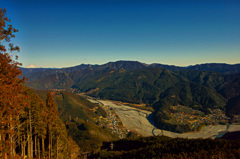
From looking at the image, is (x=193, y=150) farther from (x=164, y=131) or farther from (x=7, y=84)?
(x=164, y=131)

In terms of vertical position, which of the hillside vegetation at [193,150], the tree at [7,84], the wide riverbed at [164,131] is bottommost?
the wide riverbed at [164,131]

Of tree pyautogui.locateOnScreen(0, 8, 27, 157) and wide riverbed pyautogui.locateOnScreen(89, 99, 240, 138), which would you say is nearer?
tree pyautogui.locateOnScreen(0, 8, 27, 157)

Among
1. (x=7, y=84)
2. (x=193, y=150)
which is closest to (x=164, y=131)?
(x=193, y=150)

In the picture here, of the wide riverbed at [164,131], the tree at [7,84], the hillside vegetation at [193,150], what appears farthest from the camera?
the wide riverbed at [164,131]

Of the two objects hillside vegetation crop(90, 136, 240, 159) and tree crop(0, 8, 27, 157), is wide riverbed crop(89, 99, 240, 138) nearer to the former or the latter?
hillside vegetation crop(90, 136, 240, 159)

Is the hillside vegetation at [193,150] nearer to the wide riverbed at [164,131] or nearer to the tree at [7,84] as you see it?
the tree at [7,84]

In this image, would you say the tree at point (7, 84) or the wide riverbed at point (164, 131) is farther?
the wide riverbed at point (164, 131)

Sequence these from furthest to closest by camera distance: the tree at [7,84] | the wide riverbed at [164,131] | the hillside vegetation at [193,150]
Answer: the wide riverbed at [164,131] < the hillside vegetation at [193,150] < the tree at [7,84]

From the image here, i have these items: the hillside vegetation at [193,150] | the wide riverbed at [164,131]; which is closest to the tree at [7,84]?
the hillside vegetation at [193,150]

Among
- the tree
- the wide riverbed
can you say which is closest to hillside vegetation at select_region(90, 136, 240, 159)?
the tree

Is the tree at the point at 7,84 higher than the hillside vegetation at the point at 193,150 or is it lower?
higher

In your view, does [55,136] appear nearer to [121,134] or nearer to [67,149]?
[67,149]

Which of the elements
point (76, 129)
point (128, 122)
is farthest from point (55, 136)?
point (128, 122)
